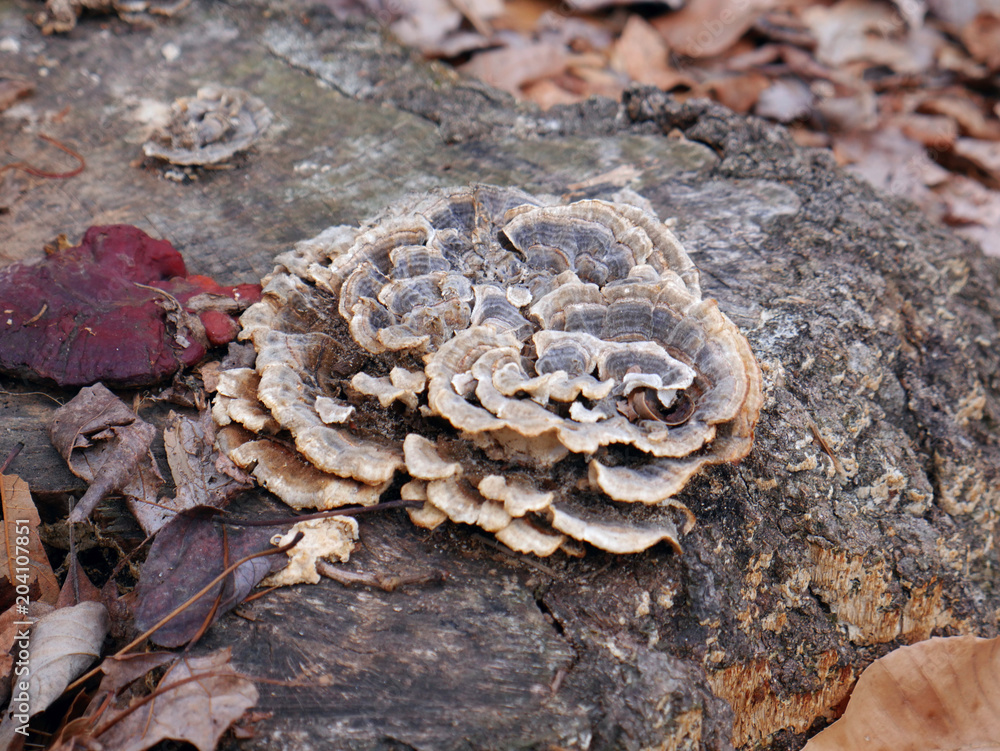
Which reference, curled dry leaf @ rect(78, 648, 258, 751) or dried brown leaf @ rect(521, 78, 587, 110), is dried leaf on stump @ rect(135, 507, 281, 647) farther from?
dried brown leaf @ rect(521, 78, 587, 110)

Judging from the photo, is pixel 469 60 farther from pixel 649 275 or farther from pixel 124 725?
pixel 124 725

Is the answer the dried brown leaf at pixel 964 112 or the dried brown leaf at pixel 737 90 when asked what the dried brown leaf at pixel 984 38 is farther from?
the dried brown leaf at pixel 737 90

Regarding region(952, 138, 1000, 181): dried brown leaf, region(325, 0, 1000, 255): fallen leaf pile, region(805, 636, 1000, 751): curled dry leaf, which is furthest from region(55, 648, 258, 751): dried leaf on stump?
region(952, 138, 1000, 181): dried brown leaf

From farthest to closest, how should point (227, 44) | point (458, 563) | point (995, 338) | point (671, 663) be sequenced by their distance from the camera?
point (227, 44) < point (995, 338) < point (458, 563) < point (671, 663)

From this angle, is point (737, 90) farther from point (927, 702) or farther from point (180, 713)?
point (180, 713)

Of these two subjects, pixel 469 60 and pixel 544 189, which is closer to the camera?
pixel 544 189

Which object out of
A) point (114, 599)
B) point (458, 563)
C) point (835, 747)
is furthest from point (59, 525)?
point (835, 747)

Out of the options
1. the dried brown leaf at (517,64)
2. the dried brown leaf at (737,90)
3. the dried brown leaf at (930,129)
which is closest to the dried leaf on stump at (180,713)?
the dried brown leaf at (517,64)

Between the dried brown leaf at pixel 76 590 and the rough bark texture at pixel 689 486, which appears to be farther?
the dried brown leaf at pixel 76 590
